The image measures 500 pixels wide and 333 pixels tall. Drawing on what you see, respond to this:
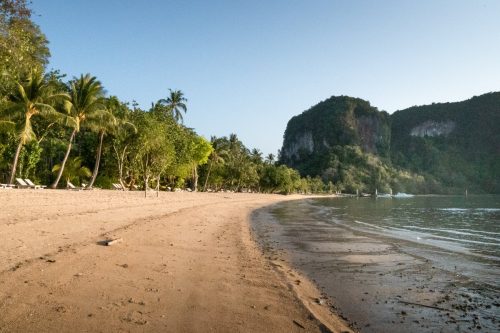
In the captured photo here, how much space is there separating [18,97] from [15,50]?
84.2ft

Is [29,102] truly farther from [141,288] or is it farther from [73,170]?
[141,288]

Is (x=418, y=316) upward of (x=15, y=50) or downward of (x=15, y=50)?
downward

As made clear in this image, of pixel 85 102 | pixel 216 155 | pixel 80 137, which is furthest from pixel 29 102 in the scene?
pixel 216 155

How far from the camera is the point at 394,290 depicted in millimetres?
7113

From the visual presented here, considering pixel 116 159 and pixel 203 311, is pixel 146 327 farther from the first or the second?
pixel 116 159

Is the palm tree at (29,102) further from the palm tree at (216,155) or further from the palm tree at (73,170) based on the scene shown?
the palm tree at (216,155)

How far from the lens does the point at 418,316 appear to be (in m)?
5.63

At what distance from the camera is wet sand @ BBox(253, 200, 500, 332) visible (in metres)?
5.41

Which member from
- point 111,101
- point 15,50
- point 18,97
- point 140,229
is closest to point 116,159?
point 111,101

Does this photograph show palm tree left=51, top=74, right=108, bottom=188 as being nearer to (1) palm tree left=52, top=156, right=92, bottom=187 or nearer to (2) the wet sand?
(1) palm tree left=52, top=156, right=92, bottom=187

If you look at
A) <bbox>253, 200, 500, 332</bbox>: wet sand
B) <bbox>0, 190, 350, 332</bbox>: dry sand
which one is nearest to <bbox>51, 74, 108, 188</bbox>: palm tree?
<bbox>0, 190, 350, 332</bbox>: dry sand

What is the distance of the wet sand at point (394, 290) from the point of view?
541 cm

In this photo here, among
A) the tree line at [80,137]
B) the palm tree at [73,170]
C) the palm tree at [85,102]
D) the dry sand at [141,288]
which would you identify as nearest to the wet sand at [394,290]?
the dry sand at [141,288]

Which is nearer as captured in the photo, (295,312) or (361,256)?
(295,312)
